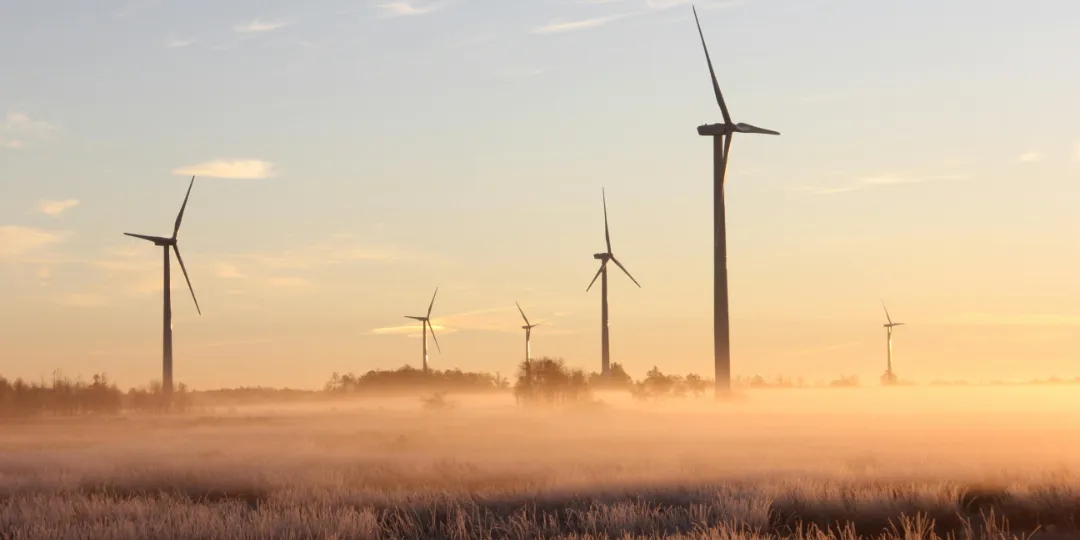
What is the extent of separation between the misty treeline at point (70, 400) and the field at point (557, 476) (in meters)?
19.7

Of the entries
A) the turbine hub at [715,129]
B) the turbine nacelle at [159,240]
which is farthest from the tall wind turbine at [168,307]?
the turbine hub at [715,129]

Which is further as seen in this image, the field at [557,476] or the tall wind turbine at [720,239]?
the tall wind turbine at [720,239]

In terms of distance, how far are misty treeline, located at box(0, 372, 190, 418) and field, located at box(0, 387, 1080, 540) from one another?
19709 millimetres

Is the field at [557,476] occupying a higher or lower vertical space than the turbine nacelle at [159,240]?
lower

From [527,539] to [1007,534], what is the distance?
9.64 meters

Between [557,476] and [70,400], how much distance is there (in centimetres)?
8738

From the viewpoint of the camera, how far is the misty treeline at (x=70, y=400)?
117438mm

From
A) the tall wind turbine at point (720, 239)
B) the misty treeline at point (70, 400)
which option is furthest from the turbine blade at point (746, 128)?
the misty treeline at point (70, 400)

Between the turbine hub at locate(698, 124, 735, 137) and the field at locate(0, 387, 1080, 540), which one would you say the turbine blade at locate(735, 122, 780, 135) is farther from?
the field at locate(0, 387, 1080, 540)

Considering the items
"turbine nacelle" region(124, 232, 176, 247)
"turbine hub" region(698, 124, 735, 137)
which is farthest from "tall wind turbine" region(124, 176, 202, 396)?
"turbine hub" region(698, 124, 735, 137)

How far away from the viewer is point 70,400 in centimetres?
11931

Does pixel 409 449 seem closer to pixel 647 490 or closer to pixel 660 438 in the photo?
pixel 660 438

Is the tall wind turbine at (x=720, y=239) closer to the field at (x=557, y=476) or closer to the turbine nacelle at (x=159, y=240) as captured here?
the field at (x=557, y=476)

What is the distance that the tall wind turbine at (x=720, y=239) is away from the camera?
85250mm
